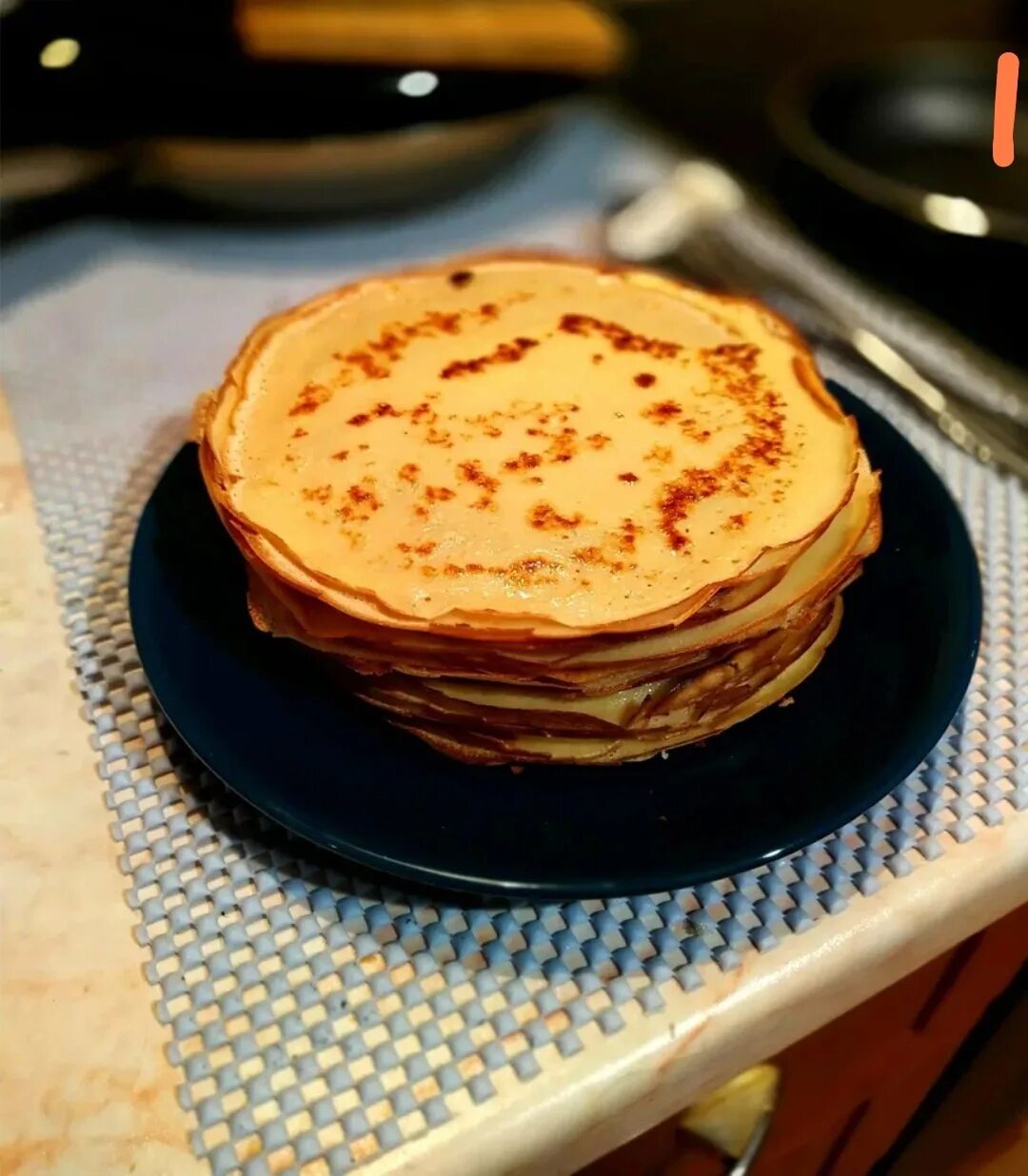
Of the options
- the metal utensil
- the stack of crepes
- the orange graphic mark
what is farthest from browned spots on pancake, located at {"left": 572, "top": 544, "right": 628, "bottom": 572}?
the orange graphic mark

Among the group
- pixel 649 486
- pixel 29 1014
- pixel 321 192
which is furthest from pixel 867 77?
pixel 29 1014

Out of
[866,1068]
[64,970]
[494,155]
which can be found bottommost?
[866,1068]

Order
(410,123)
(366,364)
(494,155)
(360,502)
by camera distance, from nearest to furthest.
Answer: (360,502) < (366,364) < (410,123) < (494,155)

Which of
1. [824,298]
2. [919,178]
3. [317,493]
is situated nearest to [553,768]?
[317,493]

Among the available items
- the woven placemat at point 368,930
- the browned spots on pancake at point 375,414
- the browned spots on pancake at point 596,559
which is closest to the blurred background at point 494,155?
the woven placemat at point 368,930

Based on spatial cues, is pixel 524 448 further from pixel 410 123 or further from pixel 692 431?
pixel 410 123

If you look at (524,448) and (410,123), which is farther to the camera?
(410,123)

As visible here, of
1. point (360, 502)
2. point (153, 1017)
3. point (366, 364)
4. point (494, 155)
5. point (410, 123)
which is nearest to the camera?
point (153, 1017)
